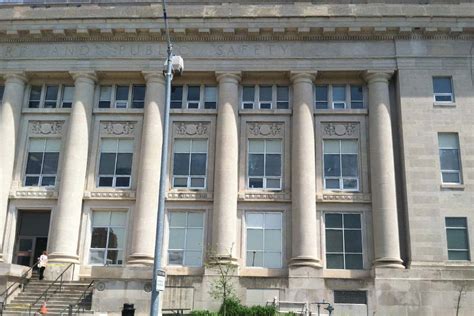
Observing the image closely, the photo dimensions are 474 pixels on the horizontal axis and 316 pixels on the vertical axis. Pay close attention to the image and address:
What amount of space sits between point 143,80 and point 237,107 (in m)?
5.69

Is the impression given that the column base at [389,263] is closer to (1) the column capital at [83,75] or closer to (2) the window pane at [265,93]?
(2) the window pane at [265,93]

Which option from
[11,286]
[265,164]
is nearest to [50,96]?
[11,286]

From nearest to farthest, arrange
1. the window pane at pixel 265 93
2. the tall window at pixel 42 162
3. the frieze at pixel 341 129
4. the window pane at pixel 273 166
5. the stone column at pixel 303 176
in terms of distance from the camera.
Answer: the stone column at pixel 303 176, the window pane at pixel 273 166, the frieze at pixel 341 129, the tall window at pixel 42 162, the window pane at pixel 265 93

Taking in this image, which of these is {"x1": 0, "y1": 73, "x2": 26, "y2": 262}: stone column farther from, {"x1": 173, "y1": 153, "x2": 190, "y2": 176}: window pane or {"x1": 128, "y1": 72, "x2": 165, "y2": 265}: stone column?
{"x1": 173, "y1": 153, "x2": 190, "y2": 176}: window pane

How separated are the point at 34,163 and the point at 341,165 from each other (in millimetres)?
16962

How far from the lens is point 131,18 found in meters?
30.8

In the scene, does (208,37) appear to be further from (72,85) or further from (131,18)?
(72,85)

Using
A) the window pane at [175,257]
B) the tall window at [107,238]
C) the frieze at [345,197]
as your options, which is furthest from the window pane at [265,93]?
the tall window at [107,238]

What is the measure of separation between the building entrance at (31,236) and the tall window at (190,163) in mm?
7717

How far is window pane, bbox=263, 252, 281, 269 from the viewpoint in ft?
93.6

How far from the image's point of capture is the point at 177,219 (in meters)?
29.5

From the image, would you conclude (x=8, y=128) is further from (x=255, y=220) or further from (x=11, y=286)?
(x=255, y=220)

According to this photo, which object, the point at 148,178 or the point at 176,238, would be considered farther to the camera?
the point at 176,238

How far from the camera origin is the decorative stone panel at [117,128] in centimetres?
3091
